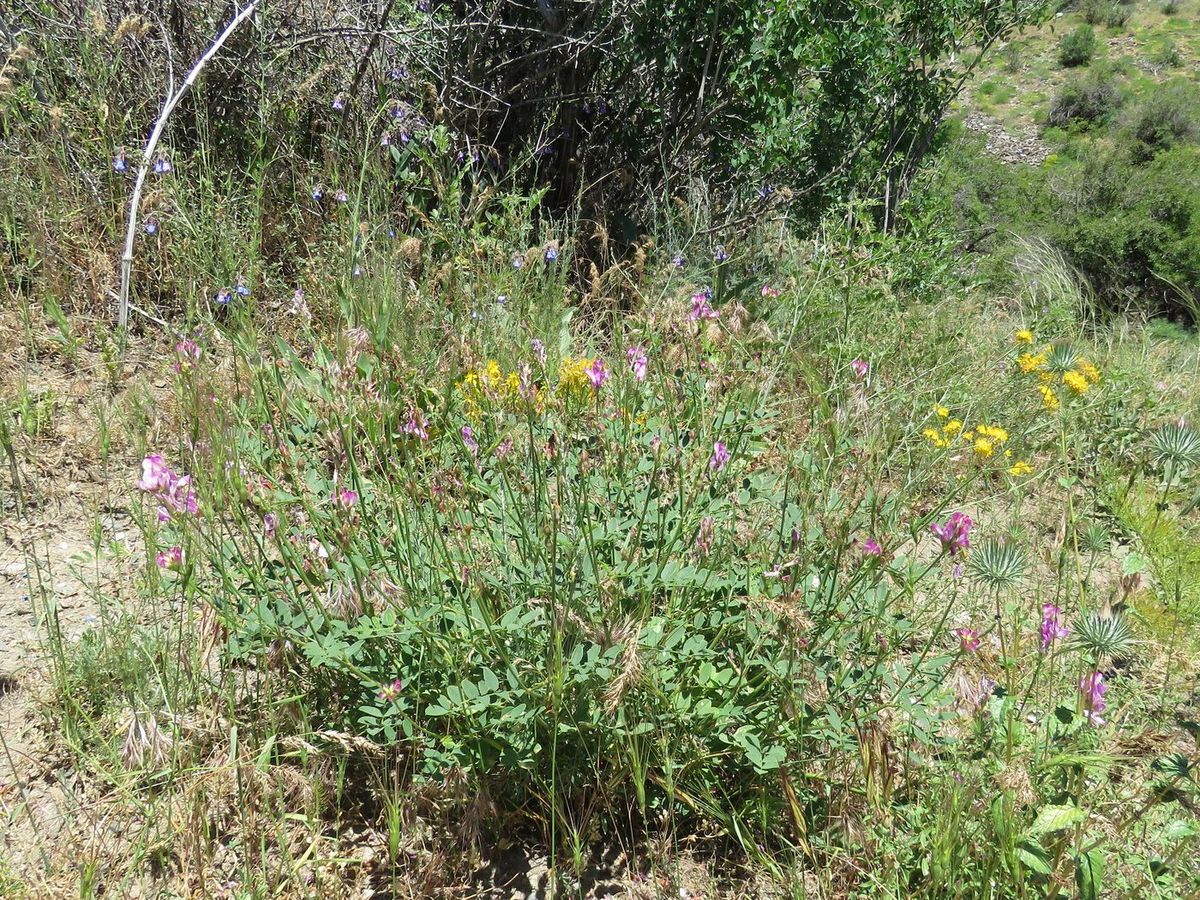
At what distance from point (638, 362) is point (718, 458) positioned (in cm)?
36

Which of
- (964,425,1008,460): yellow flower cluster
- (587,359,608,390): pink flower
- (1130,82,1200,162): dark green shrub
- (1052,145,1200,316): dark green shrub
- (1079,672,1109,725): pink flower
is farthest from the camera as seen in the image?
(1130,82,1200,162): dark green shrub

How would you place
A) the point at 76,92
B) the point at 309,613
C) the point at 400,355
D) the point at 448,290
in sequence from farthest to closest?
the point at 76,92 < the point at 448,290 < the point at 400,355 < the point at 309,613

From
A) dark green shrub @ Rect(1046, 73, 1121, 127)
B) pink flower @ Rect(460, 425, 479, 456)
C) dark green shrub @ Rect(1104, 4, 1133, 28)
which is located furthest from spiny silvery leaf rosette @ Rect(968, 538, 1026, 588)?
dark green shrub @ Rect(1104, 4, 1133, 28)

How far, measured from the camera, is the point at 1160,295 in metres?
11.0

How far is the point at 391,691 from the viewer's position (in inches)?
60.5

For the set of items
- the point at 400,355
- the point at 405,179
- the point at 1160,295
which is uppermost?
the point at 405,179

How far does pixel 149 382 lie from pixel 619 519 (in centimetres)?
199

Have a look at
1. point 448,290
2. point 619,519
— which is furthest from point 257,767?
point 448,290

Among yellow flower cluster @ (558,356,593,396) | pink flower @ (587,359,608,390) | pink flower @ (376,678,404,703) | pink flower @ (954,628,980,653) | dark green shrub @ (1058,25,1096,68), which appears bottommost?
pink flower @ (376,678,404,703)

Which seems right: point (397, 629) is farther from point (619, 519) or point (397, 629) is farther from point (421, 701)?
point (619, 519)

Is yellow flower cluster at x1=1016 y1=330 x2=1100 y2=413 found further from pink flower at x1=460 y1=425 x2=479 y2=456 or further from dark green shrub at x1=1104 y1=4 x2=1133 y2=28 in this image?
dark green shrub at x1=1104 y1=4 x2=1133 y2=28

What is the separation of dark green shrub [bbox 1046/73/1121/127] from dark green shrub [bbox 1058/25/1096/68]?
3.61m

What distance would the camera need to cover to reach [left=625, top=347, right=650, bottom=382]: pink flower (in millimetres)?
1982

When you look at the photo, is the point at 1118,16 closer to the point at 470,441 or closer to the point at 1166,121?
the point at 1166,121
